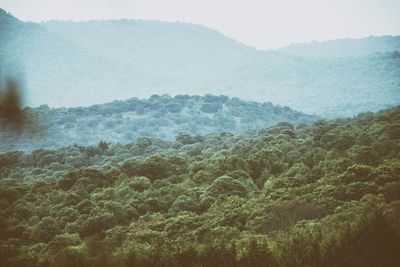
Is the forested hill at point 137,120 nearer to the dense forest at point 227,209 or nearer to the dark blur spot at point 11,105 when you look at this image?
the dark blur spot at point 11,105

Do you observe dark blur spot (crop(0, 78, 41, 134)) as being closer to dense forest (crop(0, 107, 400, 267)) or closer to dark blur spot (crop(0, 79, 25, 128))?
dark blur spot (crop(0, 79, 25, 128))

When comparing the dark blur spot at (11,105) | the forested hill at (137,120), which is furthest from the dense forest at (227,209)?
the forested hill at (137,120)

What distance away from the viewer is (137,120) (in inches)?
4872

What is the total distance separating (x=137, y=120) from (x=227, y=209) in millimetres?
93266

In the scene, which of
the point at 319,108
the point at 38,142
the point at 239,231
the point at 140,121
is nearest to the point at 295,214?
the point at 239,231

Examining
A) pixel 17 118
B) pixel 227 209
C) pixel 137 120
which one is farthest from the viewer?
pixel 137 120

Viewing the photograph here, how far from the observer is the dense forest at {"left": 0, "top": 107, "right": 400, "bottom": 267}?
18688 millimetres

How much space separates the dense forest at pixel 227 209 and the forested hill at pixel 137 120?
48964 millimetres

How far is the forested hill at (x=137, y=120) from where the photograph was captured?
108 m

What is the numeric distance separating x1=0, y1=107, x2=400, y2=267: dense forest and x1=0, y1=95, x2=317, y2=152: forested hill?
49.0 metres

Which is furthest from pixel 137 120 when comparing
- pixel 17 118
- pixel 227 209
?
pixel 227 209

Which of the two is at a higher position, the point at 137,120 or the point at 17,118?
the point at 17,118

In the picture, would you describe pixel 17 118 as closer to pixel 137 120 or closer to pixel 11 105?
pixel 11 105

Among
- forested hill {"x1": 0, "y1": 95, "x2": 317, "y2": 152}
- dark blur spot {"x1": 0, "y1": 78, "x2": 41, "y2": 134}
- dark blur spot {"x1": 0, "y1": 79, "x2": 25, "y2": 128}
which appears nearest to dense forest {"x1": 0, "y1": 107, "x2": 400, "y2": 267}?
dark blur spot {"x1": 0, "y1": 79, "x2": 25, "y2": 128}
